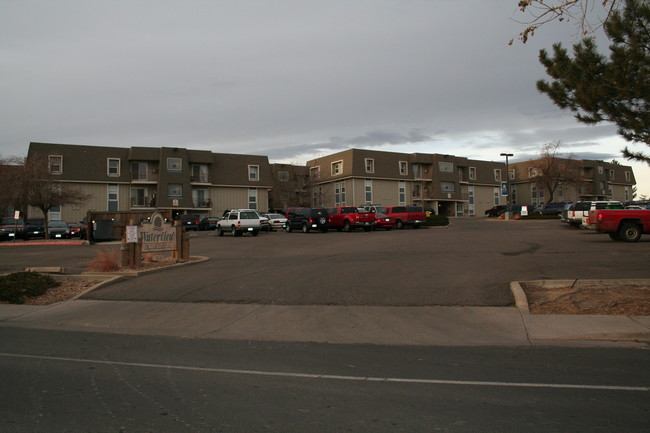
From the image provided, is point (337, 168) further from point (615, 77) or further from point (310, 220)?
point (615, 77)

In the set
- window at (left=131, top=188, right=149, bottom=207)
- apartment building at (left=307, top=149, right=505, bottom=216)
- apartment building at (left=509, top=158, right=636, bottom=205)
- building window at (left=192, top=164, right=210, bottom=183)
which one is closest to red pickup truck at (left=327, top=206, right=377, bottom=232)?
building window at (left=192, top=164, right=210, bottom=183)

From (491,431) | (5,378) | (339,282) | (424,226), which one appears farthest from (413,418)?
(424,226)

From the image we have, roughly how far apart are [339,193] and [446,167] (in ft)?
50.5

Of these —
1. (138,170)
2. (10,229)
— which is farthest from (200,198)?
(10,229)

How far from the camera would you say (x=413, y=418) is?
16.0 feet

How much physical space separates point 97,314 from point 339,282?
223 inches

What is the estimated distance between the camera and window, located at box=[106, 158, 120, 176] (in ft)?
172

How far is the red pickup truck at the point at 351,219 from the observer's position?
115 ft

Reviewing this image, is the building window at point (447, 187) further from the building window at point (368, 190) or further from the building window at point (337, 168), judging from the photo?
the building window at point (337, 168)

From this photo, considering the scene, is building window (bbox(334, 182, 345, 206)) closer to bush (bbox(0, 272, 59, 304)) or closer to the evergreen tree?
bush (bbox(0, 272, 59, 304))

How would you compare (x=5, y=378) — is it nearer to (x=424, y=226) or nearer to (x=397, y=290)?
(x=397, y=290)

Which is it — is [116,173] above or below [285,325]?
above

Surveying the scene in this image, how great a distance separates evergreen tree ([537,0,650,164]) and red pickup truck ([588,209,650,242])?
12.0 meters

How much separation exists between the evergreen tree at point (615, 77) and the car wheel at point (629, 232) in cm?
1251
